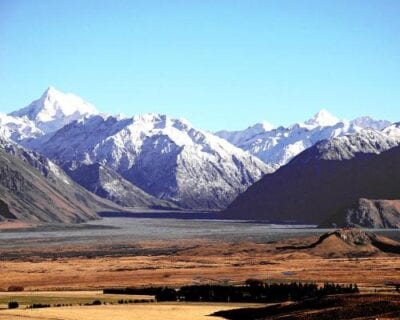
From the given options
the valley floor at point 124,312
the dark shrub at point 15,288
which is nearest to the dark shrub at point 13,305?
the valley floor at point 124,312

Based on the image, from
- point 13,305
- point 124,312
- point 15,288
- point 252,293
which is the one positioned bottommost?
point 124,312

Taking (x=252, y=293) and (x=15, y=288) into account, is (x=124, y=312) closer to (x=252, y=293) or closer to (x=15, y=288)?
(x=252, y=293)

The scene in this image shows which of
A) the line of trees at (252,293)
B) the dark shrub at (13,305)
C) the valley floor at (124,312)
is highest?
the line of trees at (252,293)

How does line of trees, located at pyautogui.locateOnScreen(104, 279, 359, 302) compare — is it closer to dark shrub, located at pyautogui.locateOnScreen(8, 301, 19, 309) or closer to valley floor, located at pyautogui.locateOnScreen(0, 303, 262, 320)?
valley floor, located at pyautogui.locateOnScreen(0, 303, 262, 320)

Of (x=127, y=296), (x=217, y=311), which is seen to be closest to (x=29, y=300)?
(x=127, y=296)

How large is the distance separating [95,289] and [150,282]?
16032mm

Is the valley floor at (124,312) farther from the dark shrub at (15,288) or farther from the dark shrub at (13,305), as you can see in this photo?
the dark shrub at (15,288)

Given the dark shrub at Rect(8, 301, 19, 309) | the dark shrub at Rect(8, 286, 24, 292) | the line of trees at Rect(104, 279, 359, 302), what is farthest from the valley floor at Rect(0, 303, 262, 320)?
the dark shrub at Rect(8, 286, 24, 292)

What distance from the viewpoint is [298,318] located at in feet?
369

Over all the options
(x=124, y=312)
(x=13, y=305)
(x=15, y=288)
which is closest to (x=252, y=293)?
(x=124, y=312)

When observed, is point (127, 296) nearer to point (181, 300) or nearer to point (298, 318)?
point (181, 300)

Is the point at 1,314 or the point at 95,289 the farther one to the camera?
the point at 95,289

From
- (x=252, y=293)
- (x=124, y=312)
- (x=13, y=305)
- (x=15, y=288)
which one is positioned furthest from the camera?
(x=15, y=288)

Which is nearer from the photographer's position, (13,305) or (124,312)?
(124,312)
